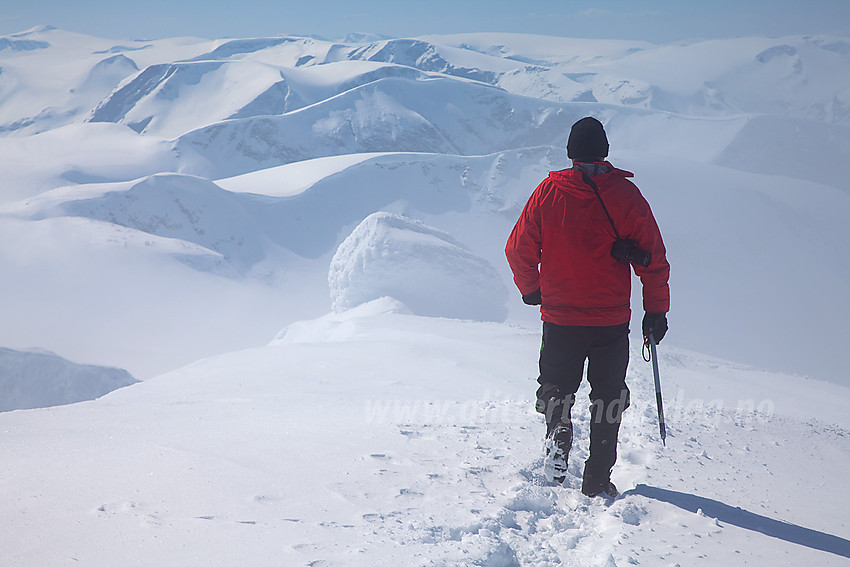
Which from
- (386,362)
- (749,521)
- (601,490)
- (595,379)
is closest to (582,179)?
(595,379)

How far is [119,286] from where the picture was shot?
79.5ft

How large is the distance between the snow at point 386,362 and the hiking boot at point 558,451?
0.22ft

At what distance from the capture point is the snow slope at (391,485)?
1867 millimetres

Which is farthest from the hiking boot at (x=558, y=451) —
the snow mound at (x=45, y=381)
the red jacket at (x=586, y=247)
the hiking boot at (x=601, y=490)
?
the snow mound at (x=45, y=381)

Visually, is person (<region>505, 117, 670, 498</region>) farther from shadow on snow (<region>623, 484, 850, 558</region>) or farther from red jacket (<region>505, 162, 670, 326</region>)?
shadow on snow (<region>623, 484, 850, 558</region>)

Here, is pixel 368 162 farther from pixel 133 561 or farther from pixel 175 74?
pixel 175 74

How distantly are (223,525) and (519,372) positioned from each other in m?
4.24

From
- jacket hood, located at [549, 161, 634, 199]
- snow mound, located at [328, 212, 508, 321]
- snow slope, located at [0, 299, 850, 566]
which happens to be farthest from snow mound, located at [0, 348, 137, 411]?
jacket hood, located at [549, 161, 634, 199]

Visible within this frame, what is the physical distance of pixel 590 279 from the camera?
251 centimetres

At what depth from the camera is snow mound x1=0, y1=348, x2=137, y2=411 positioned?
37.0 feet

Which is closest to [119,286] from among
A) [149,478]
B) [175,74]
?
[149,478]

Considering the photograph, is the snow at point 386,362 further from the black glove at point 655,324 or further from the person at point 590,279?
the black glove at point 655,324

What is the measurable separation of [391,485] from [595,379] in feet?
3.56

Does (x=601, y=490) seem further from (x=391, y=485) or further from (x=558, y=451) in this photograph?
(x=391, y=485)
